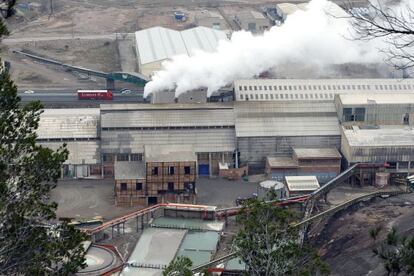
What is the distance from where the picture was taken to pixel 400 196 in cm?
5284

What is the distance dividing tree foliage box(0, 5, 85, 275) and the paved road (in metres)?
47.1

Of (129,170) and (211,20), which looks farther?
(211,20)

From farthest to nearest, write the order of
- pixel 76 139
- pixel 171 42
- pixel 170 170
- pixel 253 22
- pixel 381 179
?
pixel 253 22 → pixel 171 42 → pixel 76 139 → pixel 381 179 → pixel 170 170

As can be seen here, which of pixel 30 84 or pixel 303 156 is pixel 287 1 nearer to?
pixel 30 84

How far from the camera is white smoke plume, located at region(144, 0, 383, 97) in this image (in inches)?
2437

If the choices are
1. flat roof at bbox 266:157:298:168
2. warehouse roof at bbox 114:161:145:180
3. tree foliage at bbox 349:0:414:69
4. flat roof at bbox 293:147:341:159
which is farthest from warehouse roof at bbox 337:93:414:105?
tree foliage at bbox 349:0:414:69

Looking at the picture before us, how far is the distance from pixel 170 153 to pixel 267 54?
52.6 ft

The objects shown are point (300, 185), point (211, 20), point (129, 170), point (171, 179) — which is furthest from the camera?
point (211, 20)

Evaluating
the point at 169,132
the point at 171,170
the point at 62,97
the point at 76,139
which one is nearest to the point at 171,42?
the point at 62,97

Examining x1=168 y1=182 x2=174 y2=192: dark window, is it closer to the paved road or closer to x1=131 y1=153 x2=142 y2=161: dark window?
x1=131 y1=153 x2=142 y2=161: dark window

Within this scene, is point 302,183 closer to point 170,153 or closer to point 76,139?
point 170,153

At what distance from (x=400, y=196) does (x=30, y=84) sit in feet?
115

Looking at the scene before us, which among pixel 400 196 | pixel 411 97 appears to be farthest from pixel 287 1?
pixel 400 196

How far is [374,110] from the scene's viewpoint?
5897cm
